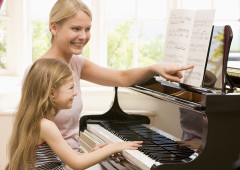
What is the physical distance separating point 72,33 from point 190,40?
611 millimetres

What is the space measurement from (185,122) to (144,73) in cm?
42

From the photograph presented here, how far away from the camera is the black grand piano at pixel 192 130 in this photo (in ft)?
5.60

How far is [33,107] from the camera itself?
1924mm

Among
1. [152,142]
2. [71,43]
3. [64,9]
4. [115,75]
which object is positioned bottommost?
[152,142]

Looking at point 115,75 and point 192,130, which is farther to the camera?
point 115,75

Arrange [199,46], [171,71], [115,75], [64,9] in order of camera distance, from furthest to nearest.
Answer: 1. [115,75]
2. [64,9]
3. [171,71]
4. [199,46]

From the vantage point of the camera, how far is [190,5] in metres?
3.98

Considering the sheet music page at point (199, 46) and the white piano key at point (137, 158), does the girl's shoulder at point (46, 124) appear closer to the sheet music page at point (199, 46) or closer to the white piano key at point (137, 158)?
the white piano key at point (137, 158)

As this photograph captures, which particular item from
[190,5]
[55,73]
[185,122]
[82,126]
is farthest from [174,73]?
[190,5]

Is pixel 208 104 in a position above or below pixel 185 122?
above

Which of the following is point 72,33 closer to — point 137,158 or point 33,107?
point 33,107

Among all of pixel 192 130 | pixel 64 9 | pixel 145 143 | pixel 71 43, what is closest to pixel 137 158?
pixel 145 143

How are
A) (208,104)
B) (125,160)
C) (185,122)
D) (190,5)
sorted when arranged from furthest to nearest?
(190,5), (185,122), (125,160), (208,104)

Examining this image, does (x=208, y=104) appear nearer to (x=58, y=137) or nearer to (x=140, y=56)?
(x=58, y=137)
